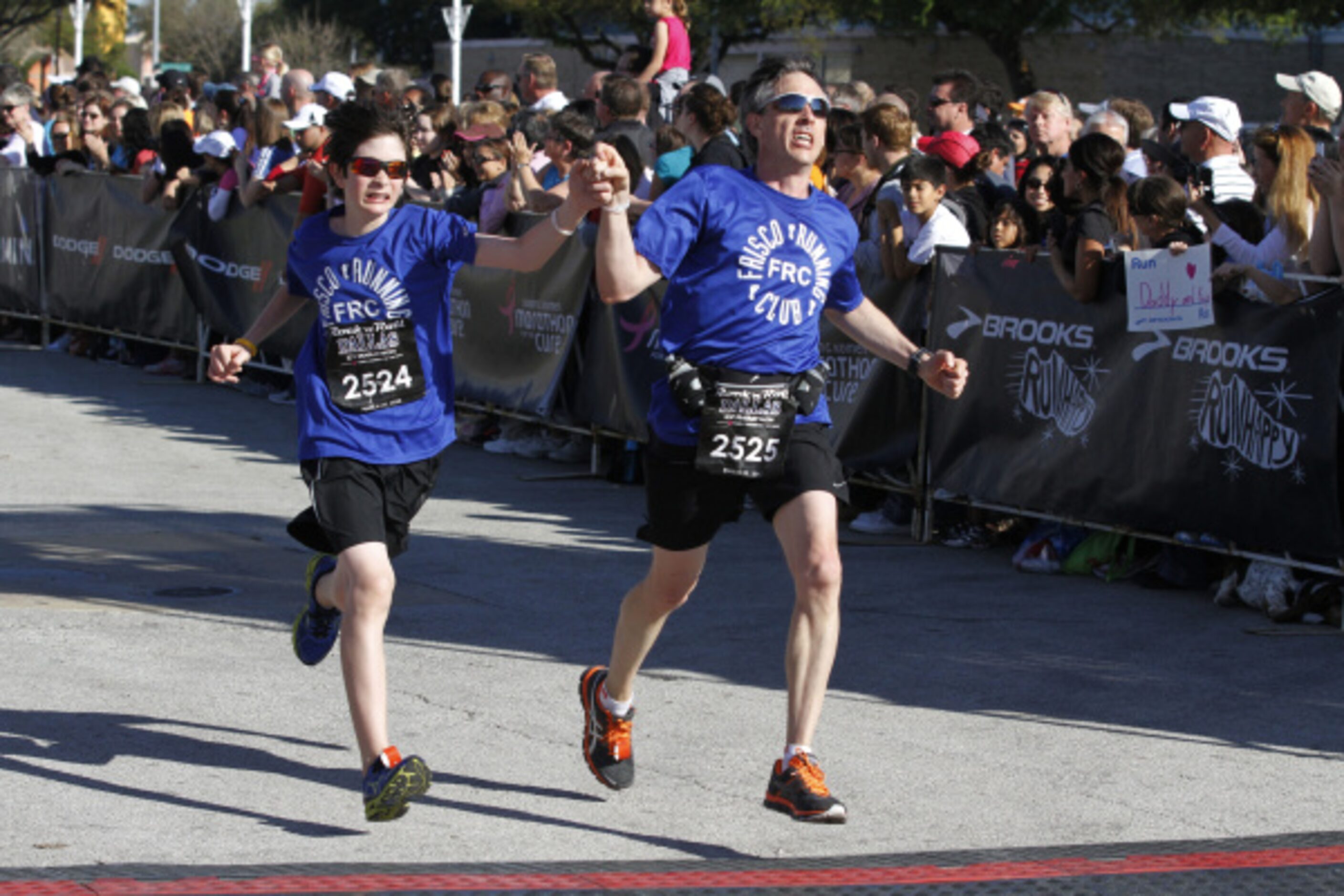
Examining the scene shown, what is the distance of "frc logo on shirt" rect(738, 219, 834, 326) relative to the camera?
530cm

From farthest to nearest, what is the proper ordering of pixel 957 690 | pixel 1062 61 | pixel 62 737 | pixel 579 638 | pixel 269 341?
pixel 1062 61 → pixel 269 341 → pixel 579 638 → pixel 957 690 → pixel 62 737

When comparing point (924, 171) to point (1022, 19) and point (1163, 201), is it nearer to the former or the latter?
point (1163, 201)

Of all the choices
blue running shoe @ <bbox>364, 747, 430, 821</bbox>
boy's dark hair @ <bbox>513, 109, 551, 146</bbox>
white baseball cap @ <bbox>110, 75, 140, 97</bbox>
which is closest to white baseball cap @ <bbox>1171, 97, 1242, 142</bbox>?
boy's dark hair @ <bbox>513, 109, 551, 146</bbox>

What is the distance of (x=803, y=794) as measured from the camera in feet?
16.9

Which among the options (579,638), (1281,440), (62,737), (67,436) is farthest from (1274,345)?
(67,436)

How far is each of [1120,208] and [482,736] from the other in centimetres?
432

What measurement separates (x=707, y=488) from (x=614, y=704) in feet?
2.37

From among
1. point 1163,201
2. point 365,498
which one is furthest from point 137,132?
point 365,498

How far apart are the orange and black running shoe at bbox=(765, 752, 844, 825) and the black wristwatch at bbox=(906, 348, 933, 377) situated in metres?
1.15

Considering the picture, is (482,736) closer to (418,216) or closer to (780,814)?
(780,814)

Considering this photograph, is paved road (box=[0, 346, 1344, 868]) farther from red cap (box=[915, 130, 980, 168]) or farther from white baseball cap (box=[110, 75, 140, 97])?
white baseball cap (box=[110, 75, 140, 97])

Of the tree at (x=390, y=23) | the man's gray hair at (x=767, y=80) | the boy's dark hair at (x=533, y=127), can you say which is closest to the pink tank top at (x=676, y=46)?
the boy's dark hair at (x=533, y=127)

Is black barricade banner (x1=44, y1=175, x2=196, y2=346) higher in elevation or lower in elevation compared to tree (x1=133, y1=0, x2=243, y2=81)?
lower

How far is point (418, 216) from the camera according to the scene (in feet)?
18.2
